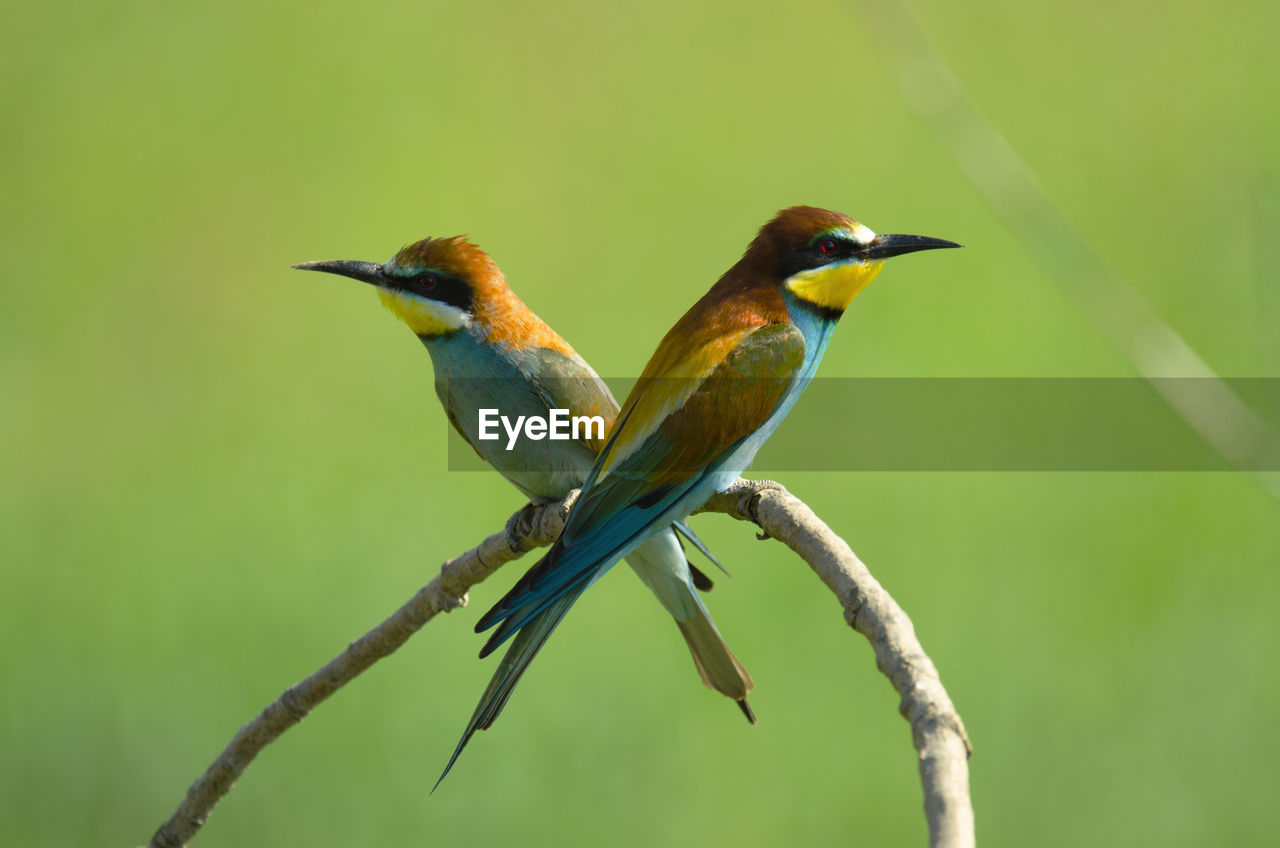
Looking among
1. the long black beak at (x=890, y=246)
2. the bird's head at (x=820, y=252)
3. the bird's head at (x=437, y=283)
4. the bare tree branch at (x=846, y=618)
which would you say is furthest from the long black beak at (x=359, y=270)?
the long black beak at (x=890, y=246)

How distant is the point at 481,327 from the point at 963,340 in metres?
2.09

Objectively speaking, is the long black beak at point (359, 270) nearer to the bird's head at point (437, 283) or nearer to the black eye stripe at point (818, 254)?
the bird's head at point (437, 283)

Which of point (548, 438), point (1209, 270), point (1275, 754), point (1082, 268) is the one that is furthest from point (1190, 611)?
point (548, 438)

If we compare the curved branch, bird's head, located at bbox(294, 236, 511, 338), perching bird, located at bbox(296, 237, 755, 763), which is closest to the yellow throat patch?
the curved branch

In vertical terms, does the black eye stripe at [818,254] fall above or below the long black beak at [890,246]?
below

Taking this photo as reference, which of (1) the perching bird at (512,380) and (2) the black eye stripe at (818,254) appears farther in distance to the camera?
(1) the perching bird at (512,380)

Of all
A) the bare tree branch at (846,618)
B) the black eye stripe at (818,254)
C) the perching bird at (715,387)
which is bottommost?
the bare tree branch at (846,618)

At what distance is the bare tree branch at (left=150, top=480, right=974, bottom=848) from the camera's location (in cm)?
71

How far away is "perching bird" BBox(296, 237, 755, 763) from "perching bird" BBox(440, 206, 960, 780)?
0.20m

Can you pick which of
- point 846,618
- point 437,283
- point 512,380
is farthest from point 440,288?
point 846,618

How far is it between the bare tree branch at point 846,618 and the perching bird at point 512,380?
0.12 meters

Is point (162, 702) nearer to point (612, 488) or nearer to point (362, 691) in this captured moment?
point (362, 691)

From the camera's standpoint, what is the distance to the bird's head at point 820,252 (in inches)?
44.3

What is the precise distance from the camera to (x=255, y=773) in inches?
97.2
